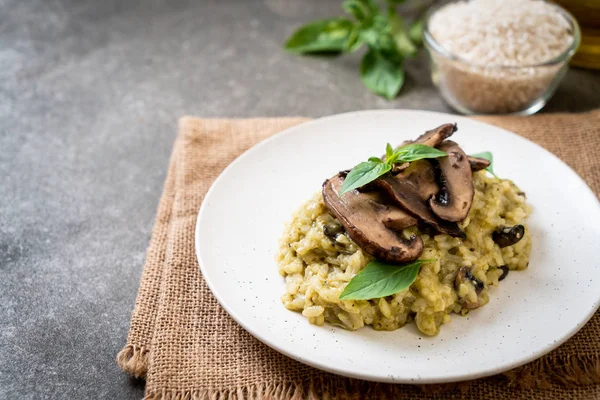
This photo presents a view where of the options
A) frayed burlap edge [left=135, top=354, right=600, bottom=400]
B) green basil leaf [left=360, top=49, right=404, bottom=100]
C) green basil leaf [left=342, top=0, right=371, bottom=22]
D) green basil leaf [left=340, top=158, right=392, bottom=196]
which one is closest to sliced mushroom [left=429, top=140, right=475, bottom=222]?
green basil leaf [left=340, top=158, right=392, bottom=196]

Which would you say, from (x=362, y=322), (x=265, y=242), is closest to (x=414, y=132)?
(x=265, y=242)

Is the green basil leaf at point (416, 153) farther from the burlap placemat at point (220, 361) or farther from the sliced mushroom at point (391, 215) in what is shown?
the burlap placemat at point (220, 361)

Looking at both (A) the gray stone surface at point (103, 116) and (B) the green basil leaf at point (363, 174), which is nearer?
(B) the green basil leaf at point (363, 174)

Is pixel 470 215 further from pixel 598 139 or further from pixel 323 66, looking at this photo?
pixel 323 66

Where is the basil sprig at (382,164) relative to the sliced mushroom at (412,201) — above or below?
above

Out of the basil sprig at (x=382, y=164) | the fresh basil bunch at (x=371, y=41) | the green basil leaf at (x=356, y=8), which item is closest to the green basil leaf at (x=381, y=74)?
the fresh basil bunch at (x=371, y=41)

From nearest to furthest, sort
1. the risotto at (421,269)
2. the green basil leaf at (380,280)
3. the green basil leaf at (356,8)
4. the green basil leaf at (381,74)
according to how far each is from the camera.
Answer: the green basil leaf at (380,280) → the risotto at (421,269) → the green basil leaf at (381,74) → the green basil leaf at (356,8)

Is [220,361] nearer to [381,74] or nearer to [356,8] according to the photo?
[381,74]
